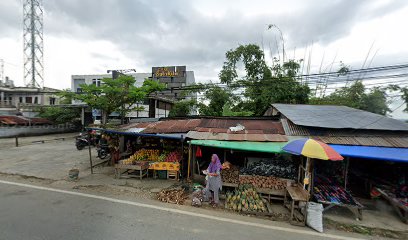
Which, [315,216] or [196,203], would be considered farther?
[196,203]

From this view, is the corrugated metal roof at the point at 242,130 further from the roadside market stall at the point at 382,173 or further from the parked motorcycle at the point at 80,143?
the parked motorcycle at the point at 80,143

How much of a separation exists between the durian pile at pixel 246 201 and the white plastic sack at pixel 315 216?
1.30 meters

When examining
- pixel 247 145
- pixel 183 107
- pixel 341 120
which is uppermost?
pixel 183 107

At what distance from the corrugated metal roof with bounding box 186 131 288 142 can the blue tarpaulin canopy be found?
6.32 ft

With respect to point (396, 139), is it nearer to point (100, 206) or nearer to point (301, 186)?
point (301, 186)

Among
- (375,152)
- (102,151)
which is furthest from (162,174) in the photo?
(375,152)

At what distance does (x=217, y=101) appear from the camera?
75.0 ft

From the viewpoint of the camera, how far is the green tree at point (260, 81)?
1944 centimetres

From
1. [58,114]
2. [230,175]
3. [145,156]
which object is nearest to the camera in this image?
Answer: [230,175]

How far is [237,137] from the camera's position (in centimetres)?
818

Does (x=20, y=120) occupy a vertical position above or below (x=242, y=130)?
below

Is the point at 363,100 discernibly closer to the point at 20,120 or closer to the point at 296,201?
the point at 296,201

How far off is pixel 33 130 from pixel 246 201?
106 ft

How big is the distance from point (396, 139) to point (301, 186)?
4295mm
